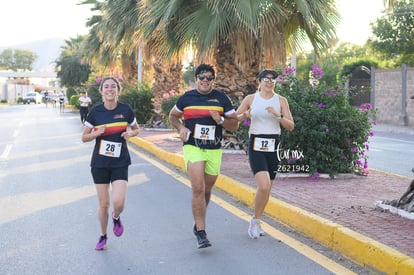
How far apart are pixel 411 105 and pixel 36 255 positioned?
26.8 meters

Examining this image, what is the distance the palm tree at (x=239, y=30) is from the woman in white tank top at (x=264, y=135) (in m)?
4.93

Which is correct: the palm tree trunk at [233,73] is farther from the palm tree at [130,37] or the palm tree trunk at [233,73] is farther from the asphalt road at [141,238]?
the asphalt road at [141,238]

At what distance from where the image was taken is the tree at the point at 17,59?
18450 centimetres

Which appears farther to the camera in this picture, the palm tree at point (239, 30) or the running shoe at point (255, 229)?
the palm tree at point (239, 30)

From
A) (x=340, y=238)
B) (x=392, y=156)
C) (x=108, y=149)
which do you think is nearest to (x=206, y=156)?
(x=108, y=149)

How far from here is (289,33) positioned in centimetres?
1391

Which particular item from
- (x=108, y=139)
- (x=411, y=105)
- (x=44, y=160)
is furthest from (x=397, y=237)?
(x=411, y=105)

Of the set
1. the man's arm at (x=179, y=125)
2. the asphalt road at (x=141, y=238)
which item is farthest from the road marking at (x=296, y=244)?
the man's arm at (x=179, y=125)

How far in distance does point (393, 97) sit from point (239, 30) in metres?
20.3

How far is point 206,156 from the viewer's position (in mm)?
6133

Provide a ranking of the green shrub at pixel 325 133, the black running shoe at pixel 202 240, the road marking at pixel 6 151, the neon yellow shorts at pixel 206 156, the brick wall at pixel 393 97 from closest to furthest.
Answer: the black running shoe at pixel 202 240 < the neon yellow shorts at pixel 206 156 < the green shrub at pixel 325 133 < the road marking at pixel 6 151 < the brick wall at pixel 393 97

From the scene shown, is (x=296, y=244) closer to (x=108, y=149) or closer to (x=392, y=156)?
(x=108, y=149)

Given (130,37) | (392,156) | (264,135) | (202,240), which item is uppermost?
(130,37)

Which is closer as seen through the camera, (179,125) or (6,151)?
(179,125)
